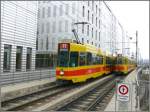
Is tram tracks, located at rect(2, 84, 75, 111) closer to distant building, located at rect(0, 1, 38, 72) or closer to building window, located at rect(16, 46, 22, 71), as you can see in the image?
distant building, located at rect(0, 1, 38, 72)

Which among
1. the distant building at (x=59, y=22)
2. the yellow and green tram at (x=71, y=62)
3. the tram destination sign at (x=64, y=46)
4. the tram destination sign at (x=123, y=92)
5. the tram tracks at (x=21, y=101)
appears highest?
the distant building at (x=59, y=22)

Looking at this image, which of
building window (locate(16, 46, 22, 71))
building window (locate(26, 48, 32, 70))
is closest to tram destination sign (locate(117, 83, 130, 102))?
building window (locate(16, 46, 22, 71))

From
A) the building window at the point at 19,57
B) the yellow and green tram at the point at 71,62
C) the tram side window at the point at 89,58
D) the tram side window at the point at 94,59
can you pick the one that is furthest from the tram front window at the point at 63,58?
the building window at the point at 19,57

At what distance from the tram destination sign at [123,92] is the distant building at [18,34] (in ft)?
45.6

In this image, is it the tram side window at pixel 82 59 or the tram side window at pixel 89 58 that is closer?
the tram side window at pixel 82 59

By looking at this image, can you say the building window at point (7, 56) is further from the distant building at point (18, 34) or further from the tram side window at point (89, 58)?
the tram side window at point (89, 58)

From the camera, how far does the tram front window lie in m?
20.2

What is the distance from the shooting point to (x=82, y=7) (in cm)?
4725

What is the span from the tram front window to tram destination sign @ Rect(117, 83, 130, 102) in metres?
10.2

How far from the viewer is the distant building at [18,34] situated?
24.3 m

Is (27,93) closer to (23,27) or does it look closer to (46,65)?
(23,27)

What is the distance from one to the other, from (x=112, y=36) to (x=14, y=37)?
2185 inches

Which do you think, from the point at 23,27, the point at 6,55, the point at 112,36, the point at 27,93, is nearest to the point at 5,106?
the point at 27,93

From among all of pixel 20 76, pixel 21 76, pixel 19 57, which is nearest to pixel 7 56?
pixel 19 57
